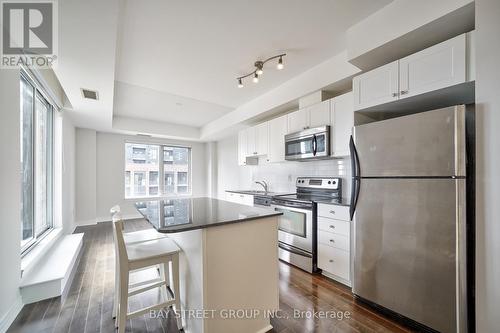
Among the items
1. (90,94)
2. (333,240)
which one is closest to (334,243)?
(333,240)

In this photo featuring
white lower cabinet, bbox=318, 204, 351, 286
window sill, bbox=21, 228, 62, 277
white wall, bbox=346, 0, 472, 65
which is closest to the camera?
white wall, bbox=346, 0, 472, 65

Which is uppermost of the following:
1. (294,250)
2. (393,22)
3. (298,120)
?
(393,22)

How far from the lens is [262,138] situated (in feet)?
13.4

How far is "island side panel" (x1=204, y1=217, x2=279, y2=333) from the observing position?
1421 mm

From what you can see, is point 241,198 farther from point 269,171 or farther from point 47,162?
point 47,162

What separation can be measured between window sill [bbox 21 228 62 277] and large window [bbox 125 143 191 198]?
2973 millimetres

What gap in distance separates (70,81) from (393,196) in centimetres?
386

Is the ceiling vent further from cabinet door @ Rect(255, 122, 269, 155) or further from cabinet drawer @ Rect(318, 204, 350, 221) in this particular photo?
cabinet drawer @ Rect(318, 204, 350, 221)

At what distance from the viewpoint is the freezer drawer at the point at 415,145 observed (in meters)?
1.46

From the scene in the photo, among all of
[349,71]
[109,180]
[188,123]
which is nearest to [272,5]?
[349,71]

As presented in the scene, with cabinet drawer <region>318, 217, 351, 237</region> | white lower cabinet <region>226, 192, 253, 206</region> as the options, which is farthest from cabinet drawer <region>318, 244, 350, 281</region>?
white lower cabinet <region>226, 192, 253, 206</region>

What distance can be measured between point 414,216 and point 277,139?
2395 mm

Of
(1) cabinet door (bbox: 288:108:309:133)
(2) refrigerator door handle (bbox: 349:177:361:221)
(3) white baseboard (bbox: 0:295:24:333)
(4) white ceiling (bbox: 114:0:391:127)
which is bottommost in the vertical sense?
(3) white baseboard (bbox: 0:295:24:333)

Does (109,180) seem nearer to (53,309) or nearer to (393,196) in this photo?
(53,309)
